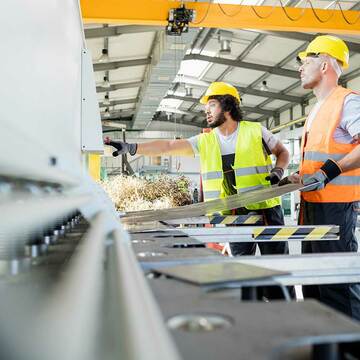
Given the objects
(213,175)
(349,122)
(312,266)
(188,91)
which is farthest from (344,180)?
(188,91)

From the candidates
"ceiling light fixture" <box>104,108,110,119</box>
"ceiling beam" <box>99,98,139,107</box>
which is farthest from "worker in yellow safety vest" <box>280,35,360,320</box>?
"ceiling light fixture" <box>104,108,110,119</box>

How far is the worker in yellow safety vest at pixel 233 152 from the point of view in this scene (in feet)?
9.70

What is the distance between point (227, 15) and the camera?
5586 millimetres

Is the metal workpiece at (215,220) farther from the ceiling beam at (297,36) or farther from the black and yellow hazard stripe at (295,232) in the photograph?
the ceiling beam at (297,36)

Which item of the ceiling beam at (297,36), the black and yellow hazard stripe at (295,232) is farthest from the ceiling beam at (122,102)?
the black and yellow hazard stripe at (295,232)

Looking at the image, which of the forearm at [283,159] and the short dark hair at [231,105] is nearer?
the forearm at [283,159]

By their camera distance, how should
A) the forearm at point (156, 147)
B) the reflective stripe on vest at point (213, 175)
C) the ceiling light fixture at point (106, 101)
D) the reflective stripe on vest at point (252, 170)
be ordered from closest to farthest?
the reflective stripe on vest at point (252, 170)
the reflective stripe on vest at point (213, 175)
the forearm at point (156, 147)
the ceiling light fixture at point (106, 101)

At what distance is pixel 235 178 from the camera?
3.16 m

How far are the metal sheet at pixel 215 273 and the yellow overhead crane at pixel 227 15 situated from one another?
5.08 meters

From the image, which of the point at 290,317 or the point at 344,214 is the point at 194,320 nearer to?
the point at 290,317

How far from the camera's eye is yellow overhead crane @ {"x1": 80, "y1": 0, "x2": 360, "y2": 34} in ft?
17.0

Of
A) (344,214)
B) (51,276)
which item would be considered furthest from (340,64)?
(51,276)

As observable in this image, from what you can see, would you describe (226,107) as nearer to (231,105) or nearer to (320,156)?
(231,105)

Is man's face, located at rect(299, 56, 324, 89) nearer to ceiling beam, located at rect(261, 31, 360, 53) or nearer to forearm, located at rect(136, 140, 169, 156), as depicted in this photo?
forearm, located at rect(136, 140, 169, 156)
